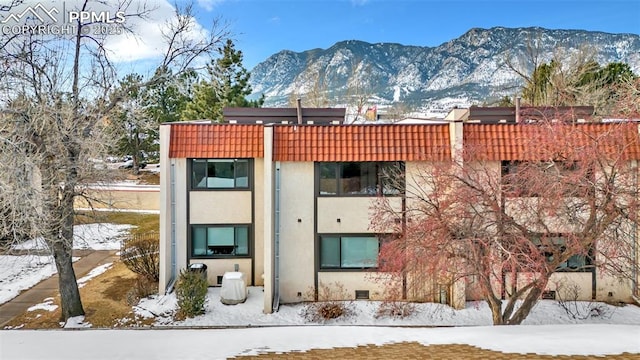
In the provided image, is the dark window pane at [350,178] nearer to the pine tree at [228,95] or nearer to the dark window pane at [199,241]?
the dark window pane at [199,241]

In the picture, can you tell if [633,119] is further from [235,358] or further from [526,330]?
[235,358]

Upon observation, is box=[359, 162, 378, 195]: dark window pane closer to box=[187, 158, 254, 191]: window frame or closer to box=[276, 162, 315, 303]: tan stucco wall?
box=[276, 162, 315, 303]: tan stucco wall

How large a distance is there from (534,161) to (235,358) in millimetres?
8250

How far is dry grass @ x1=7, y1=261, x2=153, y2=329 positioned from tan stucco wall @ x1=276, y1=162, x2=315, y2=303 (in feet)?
15.4

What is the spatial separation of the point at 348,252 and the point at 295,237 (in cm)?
186

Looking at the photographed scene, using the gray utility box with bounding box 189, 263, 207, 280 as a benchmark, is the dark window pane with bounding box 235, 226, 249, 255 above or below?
above

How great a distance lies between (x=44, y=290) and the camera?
1547 centimetres

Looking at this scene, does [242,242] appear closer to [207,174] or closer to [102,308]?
[207,174]

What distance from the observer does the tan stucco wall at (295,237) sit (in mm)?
14219

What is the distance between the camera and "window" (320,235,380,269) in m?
14.2

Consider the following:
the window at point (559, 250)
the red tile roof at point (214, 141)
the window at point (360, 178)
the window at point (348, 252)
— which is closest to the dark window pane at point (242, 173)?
the red tile roof at point (214, 141)

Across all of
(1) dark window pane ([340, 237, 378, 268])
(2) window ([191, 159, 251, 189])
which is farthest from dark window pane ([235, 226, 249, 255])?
(1) dark window pane ([340, 237, 378, 268])

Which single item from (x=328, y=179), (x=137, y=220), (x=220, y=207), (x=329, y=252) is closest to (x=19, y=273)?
(x=220, y=207)

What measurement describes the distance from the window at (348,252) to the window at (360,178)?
1556 mm
